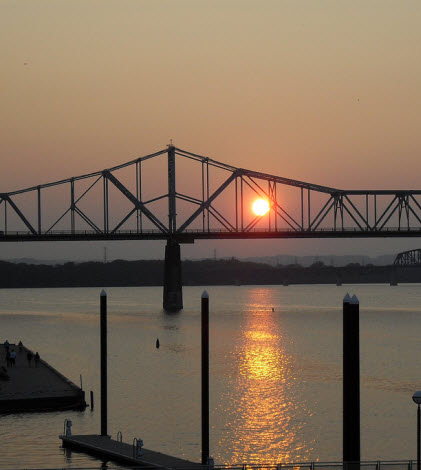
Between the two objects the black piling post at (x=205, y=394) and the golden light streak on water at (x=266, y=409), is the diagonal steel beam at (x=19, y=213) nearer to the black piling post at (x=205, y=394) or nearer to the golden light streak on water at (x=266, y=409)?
the golden light streak on water at (x=266, y=409)

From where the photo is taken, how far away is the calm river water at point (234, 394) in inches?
1845

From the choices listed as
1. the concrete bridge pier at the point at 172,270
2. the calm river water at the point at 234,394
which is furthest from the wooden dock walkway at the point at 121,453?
the concrete bridge pier at the point at 172,270

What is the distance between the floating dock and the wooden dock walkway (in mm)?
8069

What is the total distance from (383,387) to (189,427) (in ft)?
69.6

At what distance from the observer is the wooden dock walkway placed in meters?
38.0

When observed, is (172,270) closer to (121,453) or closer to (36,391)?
(36,391)

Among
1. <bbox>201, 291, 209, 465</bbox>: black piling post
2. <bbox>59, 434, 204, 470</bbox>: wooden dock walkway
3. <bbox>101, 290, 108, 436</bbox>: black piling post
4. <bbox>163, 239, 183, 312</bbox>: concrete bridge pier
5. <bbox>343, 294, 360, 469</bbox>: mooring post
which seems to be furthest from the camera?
<bbox>163, 239, 183, 312</bbox>: concrete bridge pier

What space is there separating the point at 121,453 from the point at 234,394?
25718 mm

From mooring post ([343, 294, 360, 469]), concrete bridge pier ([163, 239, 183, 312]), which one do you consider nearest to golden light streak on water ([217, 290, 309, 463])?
mooring post ([343, 294, 360, 469])

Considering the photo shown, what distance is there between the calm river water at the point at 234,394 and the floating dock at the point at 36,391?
722 mm

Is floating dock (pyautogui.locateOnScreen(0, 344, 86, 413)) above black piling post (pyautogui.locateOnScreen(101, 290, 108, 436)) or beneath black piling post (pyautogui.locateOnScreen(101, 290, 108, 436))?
beneath

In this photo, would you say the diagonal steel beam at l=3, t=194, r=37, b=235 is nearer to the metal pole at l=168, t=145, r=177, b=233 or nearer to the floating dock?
the metal pole at l=168, t=145, r=177, b=233

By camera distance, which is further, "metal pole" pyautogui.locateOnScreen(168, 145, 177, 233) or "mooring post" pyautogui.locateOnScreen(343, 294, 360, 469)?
"metal pole" pyautogui.locateOnScreen(168, 145, 177, 233)

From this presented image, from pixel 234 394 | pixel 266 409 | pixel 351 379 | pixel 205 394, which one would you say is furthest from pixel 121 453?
pixel 234 394
